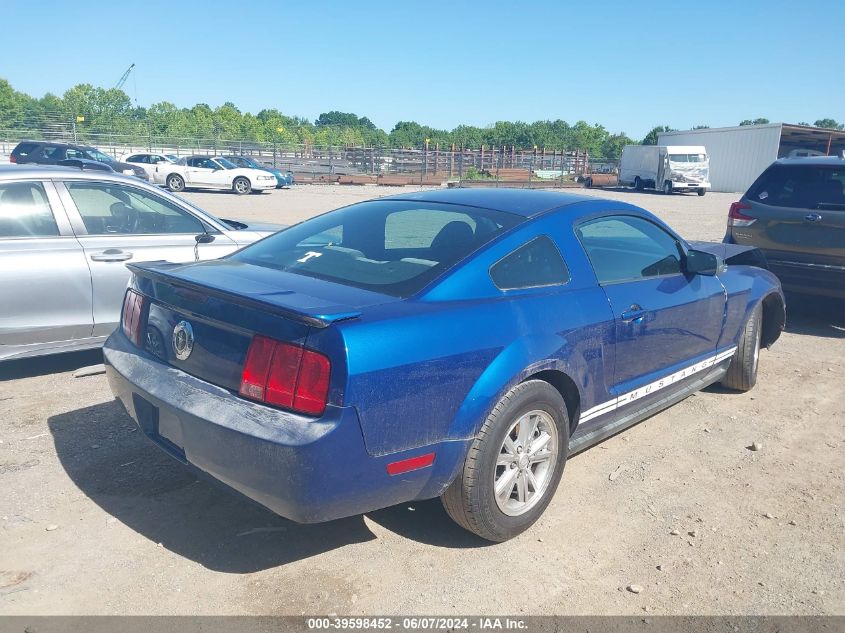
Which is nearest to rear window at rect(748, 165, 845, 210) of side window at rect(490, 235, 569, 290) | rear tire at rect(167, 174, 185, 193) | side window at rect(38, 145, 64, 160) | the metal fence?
side window at rect(490, 235, 569, 290)

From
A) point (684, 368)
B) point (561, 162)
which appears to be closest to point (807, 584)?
point (684, 368)

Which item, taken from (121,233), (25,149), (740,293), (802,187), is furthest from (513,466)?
(25,149)

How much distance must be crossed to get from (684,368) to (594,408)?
42.2 inches

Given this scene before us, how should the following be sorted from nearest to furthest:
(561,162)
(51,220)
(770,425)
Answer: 1. (770,425)
2. (51,220)
3. (561,162)

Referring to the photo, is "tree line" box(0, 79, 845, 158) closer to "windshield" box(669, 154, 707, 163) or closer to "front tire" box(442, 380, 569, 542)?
"windshield" box(669, 154, 707, 163)

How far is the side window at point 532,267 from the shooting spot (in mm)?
3309

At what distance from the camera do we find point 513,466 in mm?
3242

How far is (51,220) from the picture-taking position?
17.3ft

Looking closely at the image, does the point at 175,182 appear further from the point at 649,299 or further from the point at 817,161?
the point at 649,299

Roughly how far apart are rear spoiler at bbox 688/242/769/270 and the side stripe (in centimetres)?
84

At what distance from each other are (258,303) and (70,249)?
3146 mm

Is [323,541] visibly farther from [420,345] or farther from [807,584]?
[807,584]

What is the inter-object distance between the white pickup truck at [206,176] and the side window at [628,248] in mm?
26592

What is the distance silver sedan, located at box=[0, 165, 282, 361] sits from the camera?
5008mm
